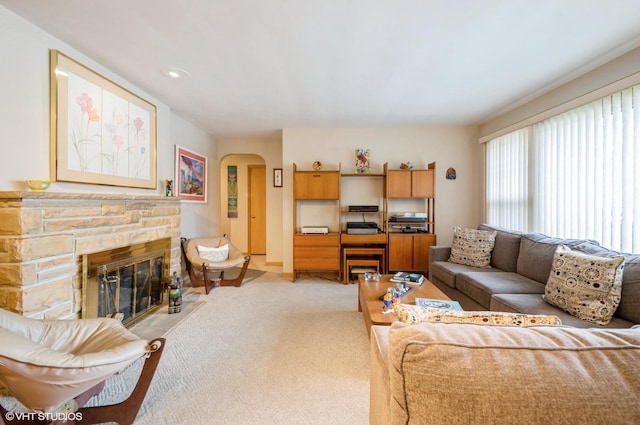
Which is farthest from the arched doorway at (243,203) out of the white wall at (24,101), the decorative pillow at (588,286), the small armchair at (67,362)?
the decorative pillow at (588,286)

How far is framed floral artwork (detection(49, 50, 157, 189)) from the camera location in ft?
6.27

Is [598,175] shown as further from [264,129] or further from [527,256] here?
[264,129]

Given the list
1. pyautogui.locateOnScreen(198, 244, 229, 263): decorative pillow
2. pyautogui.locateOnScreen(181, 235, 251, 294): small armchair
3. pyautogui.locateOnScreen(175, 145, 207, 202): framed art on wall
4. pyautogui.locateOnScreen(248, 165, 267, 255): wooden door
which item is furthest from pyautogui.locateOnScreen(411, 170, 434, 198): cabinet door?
pyautogui.locateOnScreen(248, 165, 267, 255): wooden door

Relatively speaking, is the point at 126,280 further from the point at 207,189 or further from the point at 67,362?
the point at 207,189

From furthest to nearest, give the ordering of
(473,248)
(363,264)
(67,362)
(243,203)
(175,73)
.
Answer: (243,203) < (363,264) < (473,248) < (175,73) < (67,362)

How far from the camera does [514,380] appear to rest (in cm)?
54

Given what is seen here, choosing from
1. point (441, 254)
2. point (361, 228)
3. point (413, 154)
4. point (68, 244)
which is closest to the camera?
point (68, 244)

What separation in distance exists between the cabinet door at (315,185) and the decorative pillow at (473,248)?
1.79 metres

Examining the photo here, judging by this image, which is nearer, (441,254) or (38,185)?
(38,185)

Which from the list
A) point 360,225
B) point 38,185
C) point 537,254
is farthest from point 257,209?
point 537,254

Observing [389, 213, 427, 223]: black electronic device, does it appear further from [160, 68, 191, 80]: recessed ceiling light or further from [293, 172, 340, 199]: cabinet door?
[160, 68, 191, 80]: recessed ceiling light

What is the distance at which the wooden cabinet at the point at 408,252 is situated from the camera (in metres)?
3.76

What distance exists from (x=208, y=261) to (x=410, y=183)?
10.0 feet

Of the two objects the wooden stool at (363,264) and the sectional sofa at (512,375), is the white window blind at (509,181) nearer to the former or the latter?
the wooden stool at (363,264)
